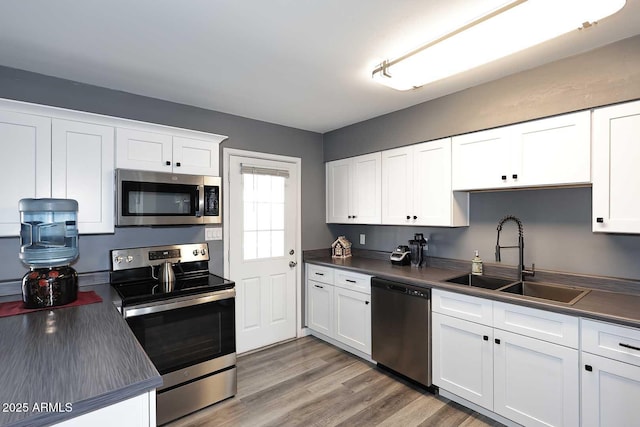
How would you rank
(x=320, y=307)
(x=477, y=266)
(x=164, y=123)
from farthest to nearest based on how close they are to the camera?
(x=320, y=307) → (x=164, y=123) → (x=477, y=266)

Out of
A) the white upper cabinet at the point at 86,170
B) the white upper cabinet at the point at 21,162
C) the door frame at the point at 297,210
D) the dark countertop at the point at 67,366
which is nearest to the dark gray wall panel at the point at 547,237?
the door frame at the point at 297,210

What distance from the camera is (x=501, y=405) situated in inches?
83.0

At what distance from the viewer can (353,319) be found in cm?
314

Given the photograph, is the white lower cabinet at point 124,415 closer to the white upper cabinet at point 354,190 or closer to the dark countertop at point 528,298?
the dark countertop at point 528,298

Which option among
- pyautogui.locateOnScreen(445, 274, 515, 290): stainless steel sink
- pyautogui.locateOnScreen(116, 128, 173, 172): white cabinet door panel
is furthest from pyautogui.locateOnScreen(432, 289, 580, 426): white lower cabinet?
pyautogui.locateOnScreen(116, 128, 173, 172): white cabinet door panel

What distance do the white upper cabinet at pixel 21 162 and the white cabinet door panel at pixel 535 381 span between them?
315 centimetres

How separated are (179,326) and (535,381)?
7.63 feet

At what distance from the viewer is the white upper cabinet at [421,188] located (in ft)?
8.96

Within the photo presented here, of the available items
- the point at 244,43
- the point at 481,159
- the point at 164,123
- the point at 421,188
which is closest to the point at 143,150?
the point at 164,123

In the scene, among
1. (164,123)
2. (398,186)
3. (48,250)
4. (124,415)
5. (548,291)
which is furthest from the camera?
(398,186)

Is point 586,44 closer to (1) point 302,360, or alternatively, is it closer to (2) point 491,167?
(2) point 491,167

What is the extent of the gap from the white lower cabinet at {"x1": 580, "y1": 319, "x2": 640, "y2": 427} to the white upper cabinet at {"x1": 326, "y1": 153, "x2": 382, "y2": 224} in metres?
1.94

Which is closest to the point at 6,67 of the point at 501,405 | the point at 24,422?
the point at 24,422

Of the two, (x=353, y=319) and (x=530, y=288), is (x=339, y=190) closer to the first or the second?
(x=353, y=319)
